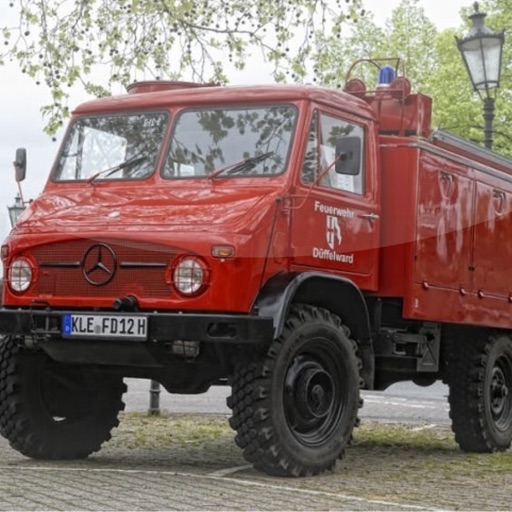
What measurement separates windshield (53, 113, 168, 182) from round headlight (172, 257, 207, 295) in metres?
1.28

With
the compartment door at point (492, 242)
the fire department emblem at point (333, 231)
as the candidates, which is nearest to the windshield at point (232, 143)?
the fire department emblem at point (333, 231)

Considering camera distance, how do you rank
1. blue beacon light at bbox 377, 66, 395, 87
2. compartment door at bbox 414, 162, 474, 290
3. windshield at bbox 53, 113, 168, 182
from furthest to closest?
1. blue beacon light at bbox 377, 66, 395, 87
2. compartment door at bbox 414, 162, 474, 290
3. windshield at bbox 53, 113, 168, 182

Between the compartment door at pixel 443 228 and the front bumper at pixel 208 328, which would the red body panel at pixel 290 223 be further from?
the front bumper at pixel 208 328

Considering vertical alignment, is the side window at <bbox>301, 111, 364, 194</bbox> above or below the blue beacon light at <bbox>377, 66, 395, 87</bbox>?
below

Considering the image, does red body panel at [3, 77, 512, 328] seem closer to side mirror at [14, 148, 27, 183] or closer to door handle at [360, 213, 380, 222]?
door handle at [360, 213, 380, 222]

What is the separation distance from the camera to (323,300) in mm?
10148

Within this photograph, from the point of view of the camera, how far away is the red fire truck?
30.8 ft

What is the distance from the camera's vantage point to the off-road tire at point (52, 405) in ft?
33.7

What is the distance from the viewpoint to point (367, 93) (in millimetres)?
12203

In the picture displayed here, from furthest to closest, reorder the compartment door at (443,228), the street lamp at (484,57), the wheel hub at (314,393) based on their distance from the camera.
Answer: the street lamp at (484,57) → the compartment door at (443,228) → the wheel hub at (314,393)

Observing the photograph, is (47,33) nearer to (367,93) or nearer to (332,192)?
(367,93)

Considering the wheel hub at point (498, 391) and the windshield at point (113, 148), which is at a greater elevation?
the windshield at point (113, 148)

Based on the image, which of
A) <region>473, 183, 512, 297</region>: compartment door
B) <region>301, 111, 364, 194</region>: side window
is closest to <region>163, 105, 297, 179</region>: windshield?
<region>301, 111, 364, 194</region>: side window

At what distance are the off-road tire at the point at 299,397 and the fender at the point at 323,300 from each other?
0.15 m
